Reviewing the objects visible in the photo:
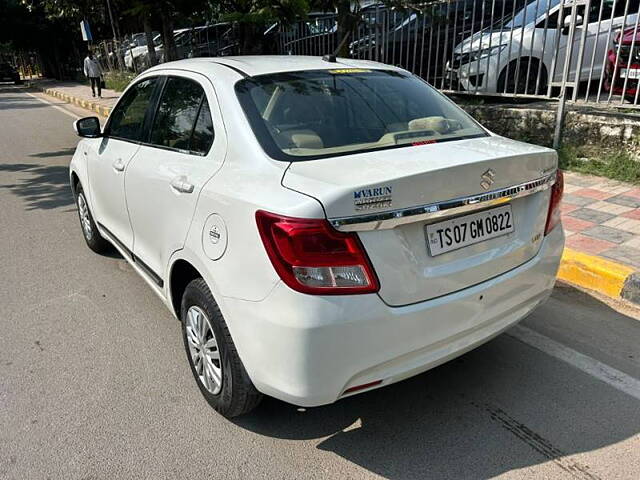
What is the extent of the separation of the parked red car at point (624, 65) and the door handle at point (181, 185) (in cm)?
564

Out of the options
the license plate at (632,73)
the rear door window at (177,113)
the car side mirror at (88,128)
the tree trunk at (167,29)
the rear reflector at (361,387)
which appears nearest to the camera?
the rear reflector at (361,387)

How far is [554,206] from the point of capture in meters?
2.67

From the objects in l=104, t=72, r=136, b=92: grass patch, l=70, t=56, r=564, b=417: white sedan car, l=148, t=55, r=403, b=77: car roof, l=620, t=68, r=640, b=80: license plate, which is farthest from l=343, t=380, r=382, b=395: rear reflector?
l=104, t=72, r=136, b=92: grass patch

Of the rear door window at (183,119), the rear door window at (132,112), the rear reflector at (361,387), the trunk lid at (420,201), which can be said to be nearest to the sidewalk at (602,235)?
the trunk lid at (420,201)

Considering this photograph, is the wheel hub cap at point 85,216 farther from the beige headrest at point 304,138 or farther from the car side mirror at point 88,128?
the beige headrest at point 304,138

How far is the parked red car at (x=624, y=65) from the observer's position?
6.19m

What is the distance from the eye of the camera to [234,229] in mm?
2150

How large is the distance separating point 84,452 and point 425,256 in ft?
5.68

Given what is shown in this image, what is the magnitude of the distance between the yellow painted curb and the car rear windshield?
160 cm

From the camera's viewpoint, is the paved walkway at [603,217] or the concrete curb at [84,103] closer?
the paved walkway at [603,217]

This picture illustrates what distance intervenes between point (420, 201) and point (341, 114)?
85 cm

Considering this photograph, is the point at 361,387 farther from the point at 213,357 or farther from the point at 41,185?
the point at 41,185

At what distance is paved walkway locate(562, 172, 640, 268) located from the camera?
414 centimetres

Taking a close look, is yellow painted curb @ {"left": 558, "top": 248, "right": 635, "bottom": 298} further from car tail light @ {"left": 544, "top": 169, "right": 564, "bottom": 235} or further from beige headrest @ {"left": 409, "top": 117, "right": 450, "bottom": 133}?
beige headrest @ {"left": 409, "top": 117, "right": 450, "bottom": 133}
